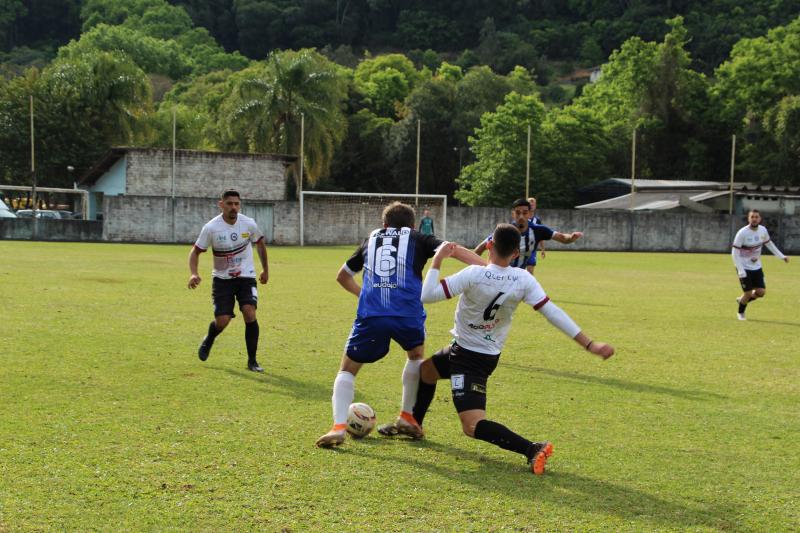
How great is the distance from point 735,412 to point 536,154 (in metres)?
56.8

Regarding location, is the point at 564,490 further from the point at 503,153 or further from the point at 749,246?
the point at 503,153

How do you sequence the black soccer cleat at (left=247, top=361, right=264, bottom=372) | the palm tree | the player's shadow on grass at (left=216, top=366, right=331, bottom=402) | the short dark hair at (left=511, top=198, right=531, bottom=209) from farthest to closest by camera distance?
1. the palm tree
2. the short dark hair at (left=511, top=198, right=531, bottom=209)
3. the black soccer cleat at (left=247, top=361, right=264, bottom=372)
4. the player's shadow on grass at (left=216, top=366, right=331, bottom=402)

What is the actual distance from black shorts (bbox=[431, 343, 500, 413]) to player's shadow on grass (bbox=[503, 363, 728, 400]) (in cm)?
331

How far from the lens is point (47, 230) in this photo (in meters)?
42.2

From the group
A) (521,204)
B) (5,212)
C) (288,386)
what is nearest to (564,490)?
(288,386)

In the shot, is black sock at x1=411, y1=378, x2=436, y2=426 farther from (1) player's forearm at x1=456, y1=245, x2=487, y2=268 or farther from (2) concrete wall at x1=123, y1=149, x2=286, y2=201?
(2) concrete wall at x1=123, y1=149, x2=286, y2=201

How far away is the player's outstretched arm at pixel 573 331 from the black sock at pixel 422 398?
120 centimetres

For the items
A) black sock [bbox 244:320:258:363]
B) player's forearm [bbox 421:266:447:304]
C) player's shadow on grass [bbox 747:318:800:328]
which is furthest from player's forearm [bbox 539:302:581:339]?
player's shadow on grass [bbox 747:318:800:328]

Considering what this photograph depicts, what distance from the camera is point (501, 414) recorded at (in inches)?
312

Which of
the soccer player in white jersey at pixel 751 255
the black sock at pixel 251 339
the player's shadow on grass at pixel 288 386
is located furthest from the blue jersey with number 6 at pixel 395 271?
the soccer player in white jersey at pixel 751 255

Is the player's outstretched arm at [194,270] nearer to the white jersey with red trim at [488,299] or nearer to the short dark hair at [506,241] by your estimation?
the white jersey with red trim at [488,299]

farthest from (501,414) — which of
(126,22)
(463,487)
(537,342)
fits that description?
(126,22)

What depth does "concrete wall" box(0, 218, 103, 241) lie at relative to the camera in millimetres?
41812

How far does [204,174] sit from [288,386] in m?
39.6
